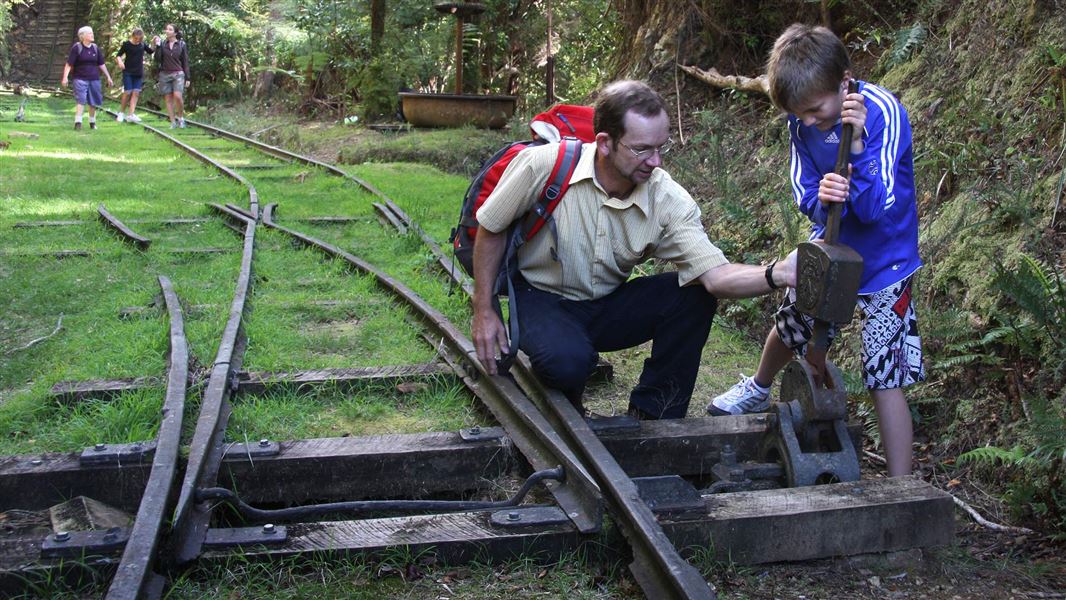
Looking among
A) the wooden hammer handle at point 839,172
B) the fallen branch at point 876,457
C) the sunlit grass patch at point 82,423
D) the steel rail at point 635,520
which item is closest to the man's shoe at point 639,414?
the steel rail at point 635,520

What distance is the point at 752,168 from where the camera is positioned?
24.1 feet

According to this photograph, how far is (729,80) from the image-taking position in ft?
→ 28.7

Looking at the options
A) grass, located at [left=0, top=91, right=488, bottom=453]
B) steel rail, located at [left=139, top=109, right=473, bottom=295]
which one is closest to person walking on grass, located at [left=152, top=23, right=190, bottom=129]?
steel rail, located at [left=139, top=109, right=473, bottom=295]

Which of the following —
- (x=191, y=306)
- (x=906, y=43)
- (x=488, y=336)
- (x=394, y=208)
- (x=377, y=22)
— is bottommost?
(x=191, y=306)

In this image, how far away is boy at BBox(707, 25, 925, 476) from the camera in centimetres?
302

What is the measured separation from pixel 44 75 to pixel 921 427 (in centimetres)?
3916

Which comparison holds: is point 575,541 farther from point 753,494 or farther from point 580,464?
point 753,494

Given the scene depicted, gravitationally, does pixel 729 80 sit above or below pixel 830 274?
above

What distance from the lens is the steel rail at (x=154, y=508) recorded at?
7.77 feet

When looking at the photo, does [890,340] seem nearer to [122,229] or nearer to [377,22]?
[122,229]

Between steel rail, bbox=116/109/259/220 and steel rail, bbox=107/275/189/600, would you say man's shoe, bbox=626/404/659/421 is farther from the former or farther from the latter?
steel rail, bbox=116/109/259/220

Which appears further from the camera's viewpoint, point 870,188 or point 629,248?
point 629,248

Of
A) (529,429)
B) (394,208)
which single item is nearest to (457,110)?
(394,208)

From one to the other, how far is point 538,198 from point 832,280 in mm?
1222
